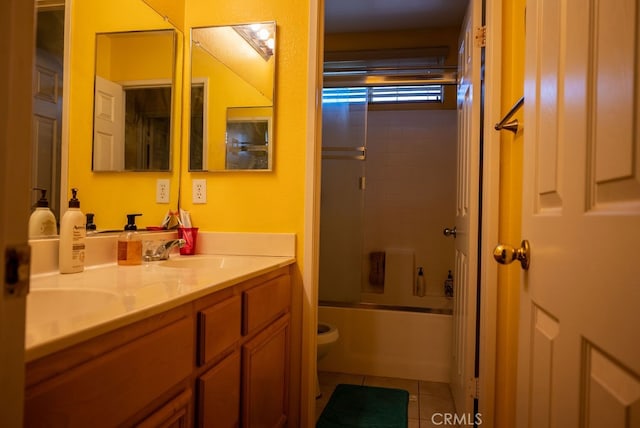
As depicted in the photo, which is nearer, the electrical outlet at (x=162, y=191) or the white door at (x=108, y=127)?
the white door at (x=108, y=127)

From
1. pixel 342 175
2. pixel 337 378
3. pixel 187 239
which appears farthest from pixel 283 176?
pixel 337 378

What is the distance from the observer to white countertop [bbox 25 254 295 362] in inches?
22.3

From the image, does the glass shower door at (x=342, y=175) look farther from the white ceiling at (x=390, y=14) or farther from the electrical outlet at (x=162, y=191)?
the electrical outlet at (x=162, y=191)

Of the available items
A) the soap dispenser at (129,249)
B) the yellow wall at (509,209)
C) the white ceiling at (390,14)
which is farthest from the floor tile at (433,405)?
the white ceiling at (390,14)

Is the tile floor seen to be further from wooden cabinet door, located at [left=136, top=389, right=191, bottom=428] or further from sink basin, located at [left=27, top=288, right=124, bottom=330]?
sink basin, located at [left=27, top=288, right=124, bottom=330]

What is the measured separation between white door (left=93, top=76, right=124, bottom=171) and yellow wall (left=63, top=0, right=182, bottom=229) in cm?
3

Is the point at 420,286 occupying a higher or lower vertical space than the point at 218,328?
lower

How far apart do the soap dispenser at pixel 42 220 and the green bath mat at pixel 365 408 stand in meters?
1.52

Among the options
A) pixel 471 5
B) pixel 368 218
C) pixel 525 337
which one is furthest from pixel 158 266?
pixel 368 218

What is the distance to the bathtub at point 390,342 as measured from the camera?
95.7 inches

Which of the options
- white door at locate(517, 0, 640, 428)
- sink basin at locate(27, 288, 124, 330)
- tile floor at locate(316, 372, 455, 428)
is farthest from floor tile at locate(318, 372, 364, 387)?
sink basin at locate(27, 288, 124, 330)

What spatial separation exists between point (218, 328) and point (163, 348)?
0.24 meters

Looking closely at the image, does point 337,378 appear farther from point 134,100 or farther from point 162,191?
point 134,100

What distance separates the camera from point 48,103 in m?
1.15
